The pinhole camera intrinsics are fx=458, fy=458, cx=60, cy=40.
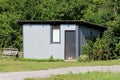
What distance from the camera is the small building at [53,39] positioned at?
33.8 metres

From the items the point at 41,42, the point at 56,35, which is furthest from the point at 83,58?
the point at 41,42

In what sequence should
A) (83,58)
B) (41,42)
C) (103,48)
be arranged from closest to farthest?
(83,58) < (103,48) < (41,42)

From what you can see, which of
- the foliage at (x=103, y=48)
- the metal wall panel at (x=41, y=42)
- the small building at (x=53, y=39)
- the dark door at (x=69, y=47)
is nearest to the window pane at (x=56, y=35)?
the small building at (x=53, y=39)

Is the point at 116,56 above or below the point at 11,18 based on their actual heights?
below

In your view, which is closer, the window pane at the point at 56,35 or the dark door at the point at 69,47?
the dark door at the point at 69,47

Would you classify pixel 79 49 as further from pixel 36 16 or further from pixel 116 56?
pixel 36 16

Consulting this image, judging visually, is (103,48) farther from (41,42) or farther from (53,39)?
(41,42)

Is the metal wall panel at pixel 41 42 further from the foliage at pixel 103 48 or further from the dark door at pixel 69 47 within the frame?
the foliage at pixel 103 48

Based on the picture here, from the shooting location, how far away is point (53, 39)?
34.2m

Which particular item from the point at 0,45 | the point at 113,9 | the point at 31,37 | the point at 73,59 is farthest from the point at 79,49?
the point at 0,45

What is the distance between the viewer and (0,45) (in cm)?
4472

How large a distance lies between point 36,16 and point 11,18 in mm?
2607

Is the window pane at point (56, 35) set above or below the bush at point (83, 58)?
above

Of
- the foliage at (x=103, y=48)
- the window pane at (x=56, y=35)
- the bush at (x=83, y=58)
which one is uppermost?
the window pane at (x=56, y=35)
